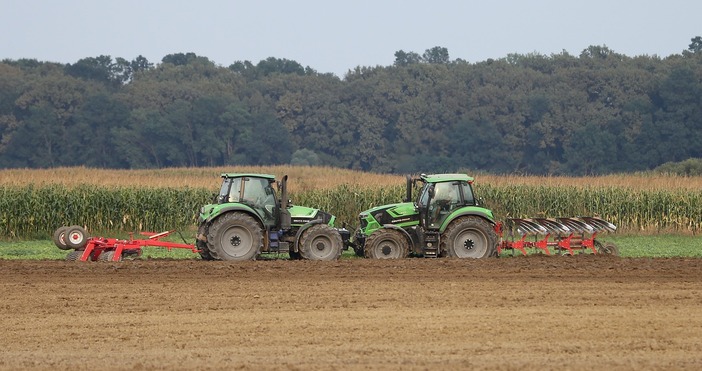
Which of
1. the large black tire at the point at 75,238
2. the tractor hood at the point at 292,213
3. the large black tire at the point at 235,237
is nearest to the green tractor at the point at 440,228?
the tractor hood at the point at 292,213

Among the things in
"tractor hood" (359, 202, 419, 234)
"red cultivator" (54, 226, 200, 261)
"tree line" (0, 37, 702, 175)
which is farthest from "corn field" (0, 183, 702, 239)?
"tree line" (0, 37, 702, 175)

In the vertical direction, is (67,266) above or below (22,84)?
below

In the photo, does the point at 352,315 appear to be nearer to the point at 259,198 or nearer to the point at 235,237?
the point at 235,237

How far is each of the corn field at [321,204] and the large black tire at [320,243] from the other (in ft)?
36.5

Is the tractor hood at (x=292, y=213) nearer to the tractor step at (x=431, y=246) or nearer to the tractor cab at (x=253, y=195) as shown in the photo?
the tractor cab at (x=253, y=195)

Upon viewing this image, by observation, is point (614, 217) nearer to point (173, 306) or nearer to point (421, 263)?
point (421, 263)

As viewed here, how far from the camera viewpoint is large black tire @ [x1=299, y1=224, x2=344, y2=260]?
2138cm

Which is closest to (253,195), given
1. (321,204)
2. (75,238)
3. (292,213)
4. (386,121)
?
(292,213)

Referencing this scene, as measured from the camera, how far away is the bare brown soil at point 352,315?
40.5ft

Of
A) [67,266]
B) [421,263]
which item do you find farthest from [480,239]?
[67,266]

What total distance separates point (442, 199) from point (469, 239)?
920 millimetres

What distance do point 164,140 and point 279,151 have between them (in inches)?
333

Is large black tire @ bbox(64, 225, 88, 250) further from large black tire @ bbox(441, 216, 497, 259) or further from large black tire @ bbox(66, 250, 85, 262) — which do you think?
large black tire @ bbox(441, 216, 497, 259)

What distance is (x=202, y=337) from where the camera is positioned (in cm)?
1348
